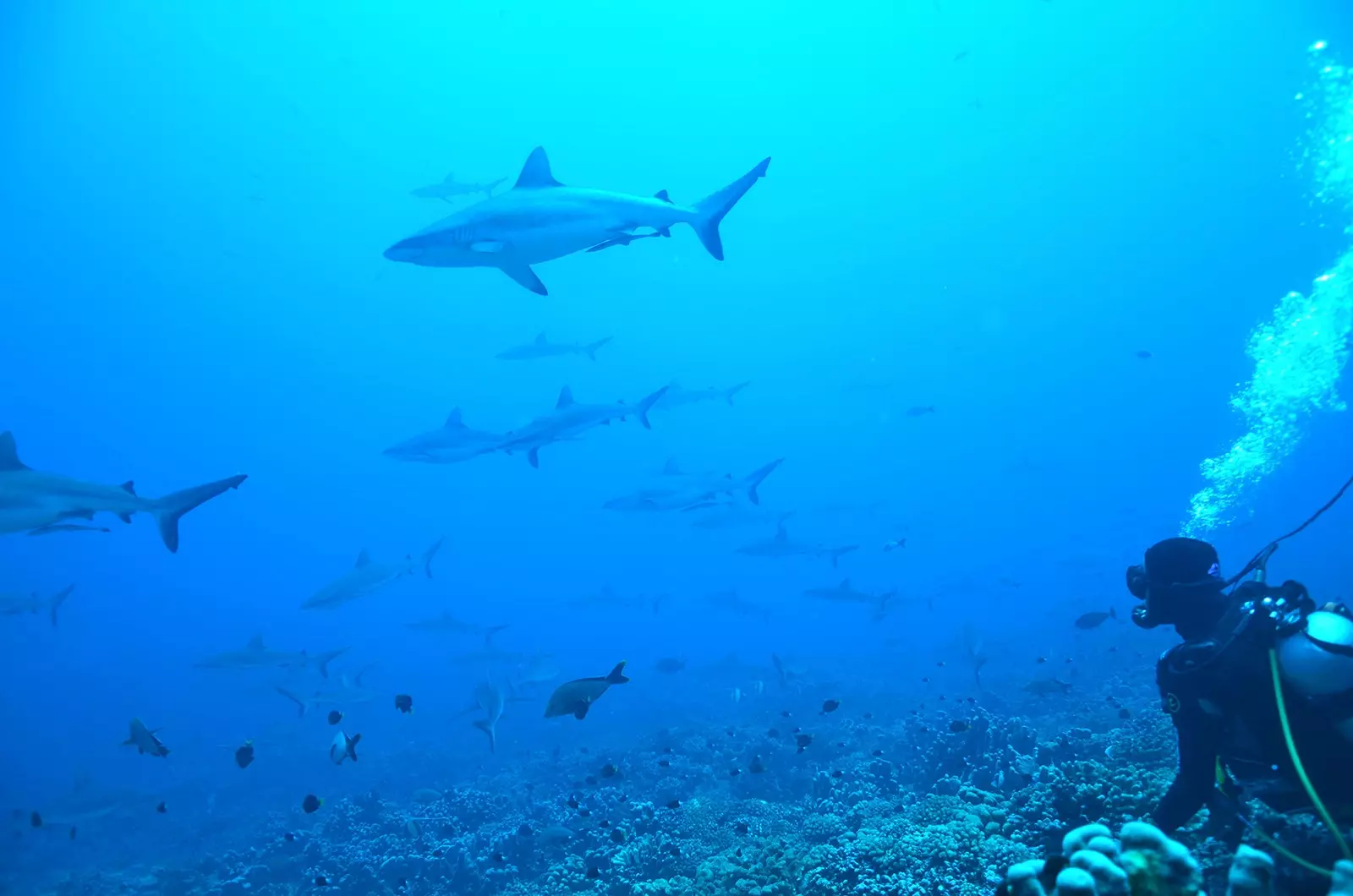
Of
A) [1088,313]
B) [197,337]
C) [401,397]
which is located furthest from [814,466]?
[197,337]

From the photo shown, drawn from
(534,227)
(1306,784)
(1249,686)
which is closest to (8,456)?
(534,227)

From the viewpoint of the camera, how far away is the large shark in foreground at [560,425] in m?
14.8

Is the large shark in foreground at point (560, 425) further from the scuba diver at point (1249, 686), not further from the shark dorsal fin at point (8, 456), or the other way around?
the scuba diver at point (1249, 686)

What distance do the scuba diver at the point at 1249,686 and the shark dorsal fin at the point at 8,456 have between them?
36.6ft

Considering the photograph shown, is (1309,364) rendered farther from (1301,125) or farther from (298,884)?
(298,884)

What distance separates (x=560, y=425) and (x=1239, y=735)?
12863 millimetres

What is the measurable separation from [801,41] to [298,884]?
7871cm

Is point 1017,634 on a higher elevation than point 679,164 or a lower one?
lower

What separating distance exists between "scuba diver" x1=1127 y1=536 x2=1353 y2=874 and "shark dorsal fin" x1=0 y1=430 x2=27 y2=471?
11160mm

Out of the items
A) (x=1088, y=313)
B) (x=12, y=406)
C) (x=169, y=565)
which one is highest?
(x=1088, y=313)

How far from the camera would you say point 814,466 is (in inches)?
6486

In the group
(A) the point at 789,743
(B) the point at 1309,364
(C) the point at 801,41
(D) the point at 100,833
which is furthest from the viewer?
(C) the point at 801,41

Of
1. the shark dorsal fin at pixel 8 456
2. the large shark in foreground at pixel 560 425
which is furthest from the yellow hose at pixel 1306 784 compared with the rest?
the large shark in foreground at pixel 560 425

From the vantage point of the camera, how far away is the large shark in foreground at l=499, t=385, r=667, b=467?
14.8 metres
